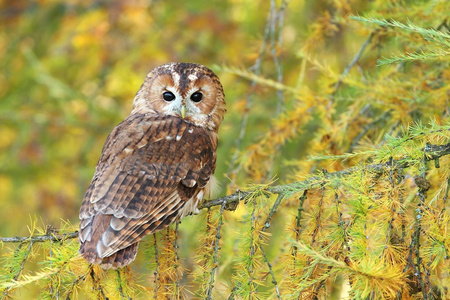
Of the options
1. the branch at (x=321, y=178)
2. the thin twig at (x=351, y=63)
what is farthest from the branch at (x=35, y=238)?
the thin twig at (x=351, y=63)

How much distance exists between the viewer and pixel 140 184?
9.19 ft

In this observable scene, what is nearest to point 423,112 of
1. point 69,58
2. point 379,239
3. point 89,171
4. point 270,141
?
point 270,141

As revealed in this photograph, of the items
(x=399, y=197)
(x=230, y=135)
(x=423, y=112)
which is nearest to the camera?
(x=399, y=197)

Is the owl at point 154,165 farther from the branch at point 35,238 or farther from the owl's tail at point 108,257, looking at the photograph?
the branch at point 35,238

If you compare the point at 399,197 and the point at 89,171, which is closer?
the point at 399,197

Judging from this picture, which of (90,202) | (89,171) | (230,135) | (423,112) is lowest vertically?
(89,171)

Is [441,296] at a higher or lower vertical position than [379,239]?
lower

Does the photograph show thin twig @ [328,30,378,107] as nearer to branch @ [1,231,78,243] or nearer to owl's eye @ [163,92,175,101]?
owl's eye @ [163,92,175,101]

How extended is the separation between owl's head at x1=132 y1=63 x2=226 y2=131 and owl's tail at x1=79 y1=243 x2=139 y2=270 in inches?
44.8

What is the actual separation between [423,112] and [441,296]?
1.15 metres

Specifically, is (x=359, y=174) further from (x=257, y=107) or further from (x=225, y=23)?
(x=225, y=23)

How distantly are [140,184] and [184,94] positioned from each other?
2.87 ft

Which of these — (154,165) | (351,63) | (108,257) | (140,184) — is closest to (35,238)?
(108,257)

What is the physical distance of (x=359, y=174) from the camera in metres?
2.00
